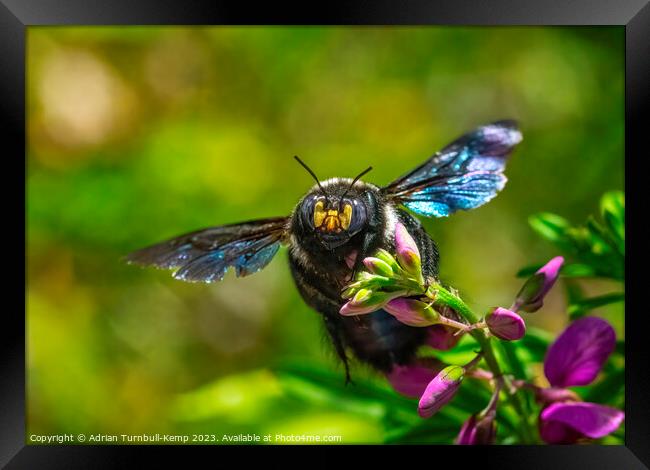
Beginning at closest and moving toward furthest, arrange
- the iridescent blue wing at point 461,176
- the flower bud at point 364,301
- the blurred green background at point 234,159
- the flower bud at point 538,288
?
the flower bud at point 364,301 < the flower bud at point 538,288 < the iridescent blue wing at point 461,176 < the blurred green background at point 234,159

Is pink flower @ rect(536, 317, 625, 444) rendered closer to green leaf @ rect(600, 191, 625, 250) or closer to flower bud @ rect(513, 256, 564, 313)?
flower bud @ rect(513, 256, 564, 313)

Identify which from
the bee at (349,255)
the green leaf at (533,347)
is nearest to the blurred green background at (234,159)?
the green leaf at (533,347)

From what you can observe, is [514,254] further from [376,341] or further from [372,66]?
[376,341]

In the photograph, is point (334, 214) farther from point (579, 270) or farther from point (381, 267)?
point (579, 270)

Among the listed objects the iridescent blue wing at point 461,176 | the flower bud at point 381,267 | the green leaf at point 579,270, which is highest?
the iridescent blue wing at point 461,176

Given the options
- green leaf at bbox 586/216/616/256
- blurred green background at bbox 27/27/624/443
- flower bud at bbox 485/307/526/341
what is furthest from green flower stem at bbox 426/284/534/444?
blurred green background at bbox 27/27/624/443

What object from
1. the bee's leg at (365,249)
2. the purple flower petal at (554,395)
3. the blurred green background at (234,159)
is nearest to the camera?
the bee's leg at (365,249)

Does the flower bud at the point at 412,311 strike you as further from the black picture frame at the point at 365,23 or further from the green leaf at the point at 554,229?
the green leaf at the point at 554,229
